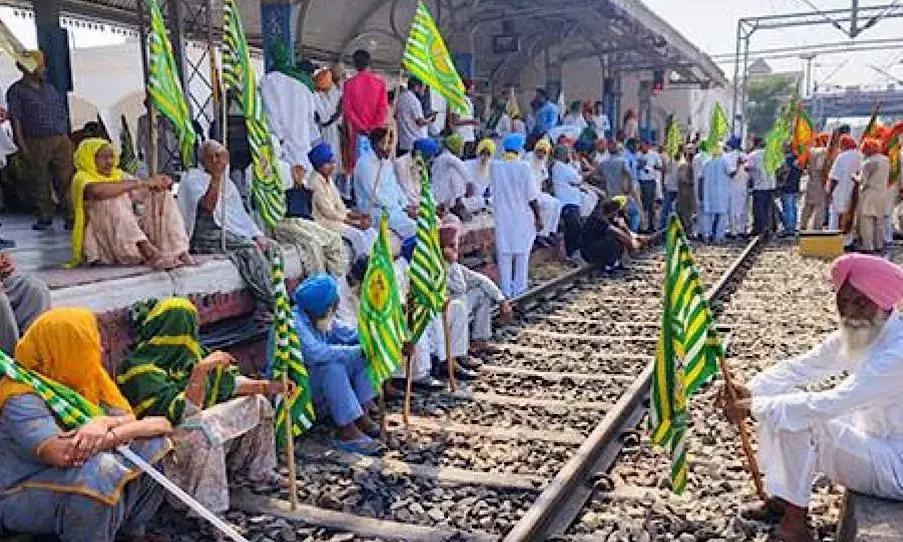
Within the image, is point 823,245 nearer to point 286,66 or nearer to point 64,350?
point 286,66

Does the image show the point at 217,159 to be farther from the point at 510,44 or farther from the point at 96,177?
the point at 510,44

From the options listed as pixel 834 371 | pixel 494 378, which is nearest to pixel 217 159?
pixel 494 378

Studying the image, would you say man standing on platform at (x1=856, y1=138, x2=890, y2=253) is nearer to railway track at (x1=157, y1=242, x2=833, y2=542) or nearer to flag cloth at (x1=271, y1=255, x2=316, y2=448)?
railway track at (x1=157, y1=242, x2=833, y2=542)

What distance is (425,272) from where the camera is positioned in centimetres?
588

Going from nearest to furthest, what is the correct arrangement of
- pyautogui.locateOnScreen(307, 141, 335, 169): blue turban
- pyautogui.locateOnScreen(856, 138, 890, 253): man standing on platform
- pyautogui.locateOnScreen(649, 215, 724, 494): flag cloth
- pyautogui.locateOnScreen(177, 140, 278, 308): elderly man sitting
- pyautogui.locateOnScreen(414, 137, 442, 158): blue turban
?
pyautogui.locateOnScreen(649, 215, 724, 494): flag cloth → pyautogui.locateOnScreen(177, 140, 278, 308): elderly man sitting → pyautogui.locateOnScreen(307, 141, 335, 169): blue turban → pyautogui.locateOnScreen(414, 137, 442, 158): blue turban → pyautogui.locateOnScreen(856, 138, 890, 253): man standing on platform

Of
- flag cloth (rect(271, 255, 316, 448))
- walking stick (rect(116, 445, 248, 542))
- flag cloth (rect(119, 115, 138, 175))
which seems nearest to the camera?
walking stick (rect(116, 445, 248, 542))

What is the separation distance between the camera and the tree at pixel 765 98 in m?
59.2

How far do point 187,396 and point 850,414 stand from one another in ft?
9.92

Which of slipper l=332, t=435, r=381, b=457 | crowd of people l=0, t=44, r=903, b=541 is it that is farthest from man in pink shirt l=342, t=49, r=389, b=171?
slipper l=332, t=435, r=381, b=457

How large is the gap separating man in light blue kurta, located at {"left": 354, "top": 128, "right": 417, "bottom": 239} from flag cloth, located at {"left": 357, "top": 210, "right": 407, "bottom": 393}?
288cm

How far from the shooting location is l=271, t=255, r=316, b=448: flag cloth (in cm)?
450

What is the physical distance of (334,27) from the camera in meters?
15.5

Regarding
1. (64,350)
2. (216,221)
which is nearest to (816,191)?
(216,221)

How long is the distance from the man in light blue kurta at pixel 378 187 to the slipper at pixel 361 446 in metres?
3.37
